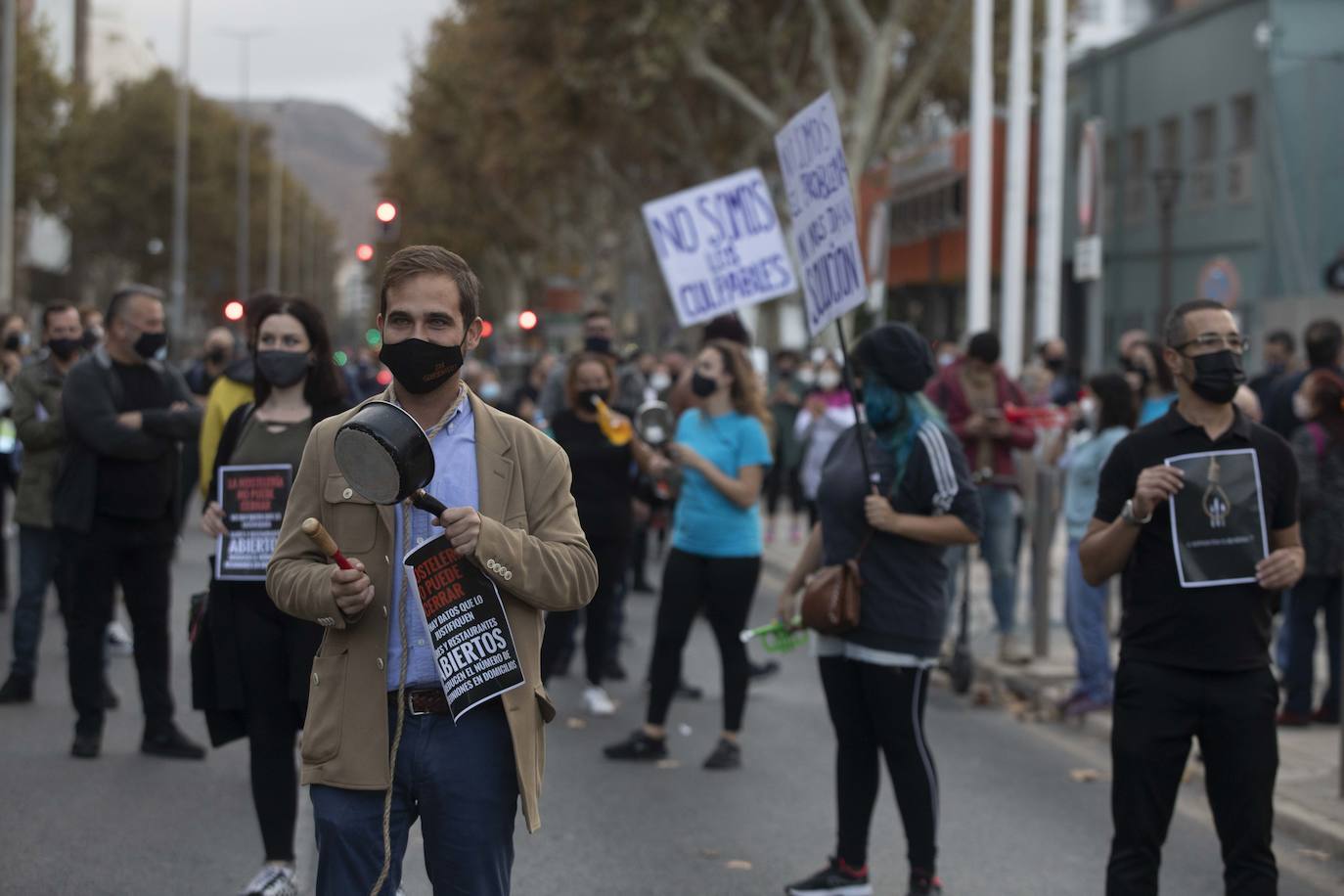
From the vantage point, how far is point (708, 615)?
885cm

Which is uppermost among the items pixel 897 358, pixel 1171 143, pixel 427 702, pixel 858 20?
pixel 858 20

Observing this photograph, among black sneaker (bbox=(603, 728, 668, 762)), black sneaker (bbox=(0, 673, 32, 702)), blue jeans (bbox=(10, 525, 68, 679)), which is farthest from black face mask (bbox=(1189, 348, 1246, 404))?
black sneaker (bbox=(0, 673, 32, 702))

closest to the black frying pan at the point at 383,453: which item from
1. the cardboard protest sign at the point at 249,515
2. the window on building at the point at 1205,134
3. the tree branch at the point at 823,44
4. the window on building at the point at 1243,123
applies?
the cardboard protest sign at the point at 249,515

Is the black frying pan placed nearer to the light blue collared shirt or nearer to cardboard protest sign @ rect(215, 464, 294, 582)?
the light blue collared shirt

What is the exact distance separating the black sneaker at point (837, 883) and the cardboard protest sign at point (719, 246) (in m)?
5.28

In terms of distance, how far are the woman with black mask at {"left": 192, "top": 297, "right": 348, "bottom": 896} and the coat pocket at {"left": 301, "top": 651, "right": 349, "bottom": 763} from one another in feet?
5.96

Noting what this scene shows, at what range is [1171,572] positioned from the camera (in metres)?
5.29

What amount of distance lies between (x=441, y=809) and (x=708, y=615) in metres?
4.85

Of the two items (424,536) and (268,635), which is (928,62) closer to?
(268,635)

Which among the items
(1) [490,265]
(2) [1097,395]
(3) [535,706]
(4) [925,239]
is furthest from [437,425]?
(1) [490,265]

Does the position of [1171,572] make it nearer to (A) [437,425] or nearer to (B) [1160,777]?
(B) [1160,777]

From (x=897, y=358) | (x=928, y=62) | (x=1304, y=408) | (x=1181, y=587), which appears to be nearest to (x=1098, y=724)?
(x=1304, y=408)

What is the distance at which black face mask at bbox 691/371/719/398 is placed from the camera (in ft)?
28.7

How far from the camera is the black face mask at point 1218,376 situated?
5242 millimetres
